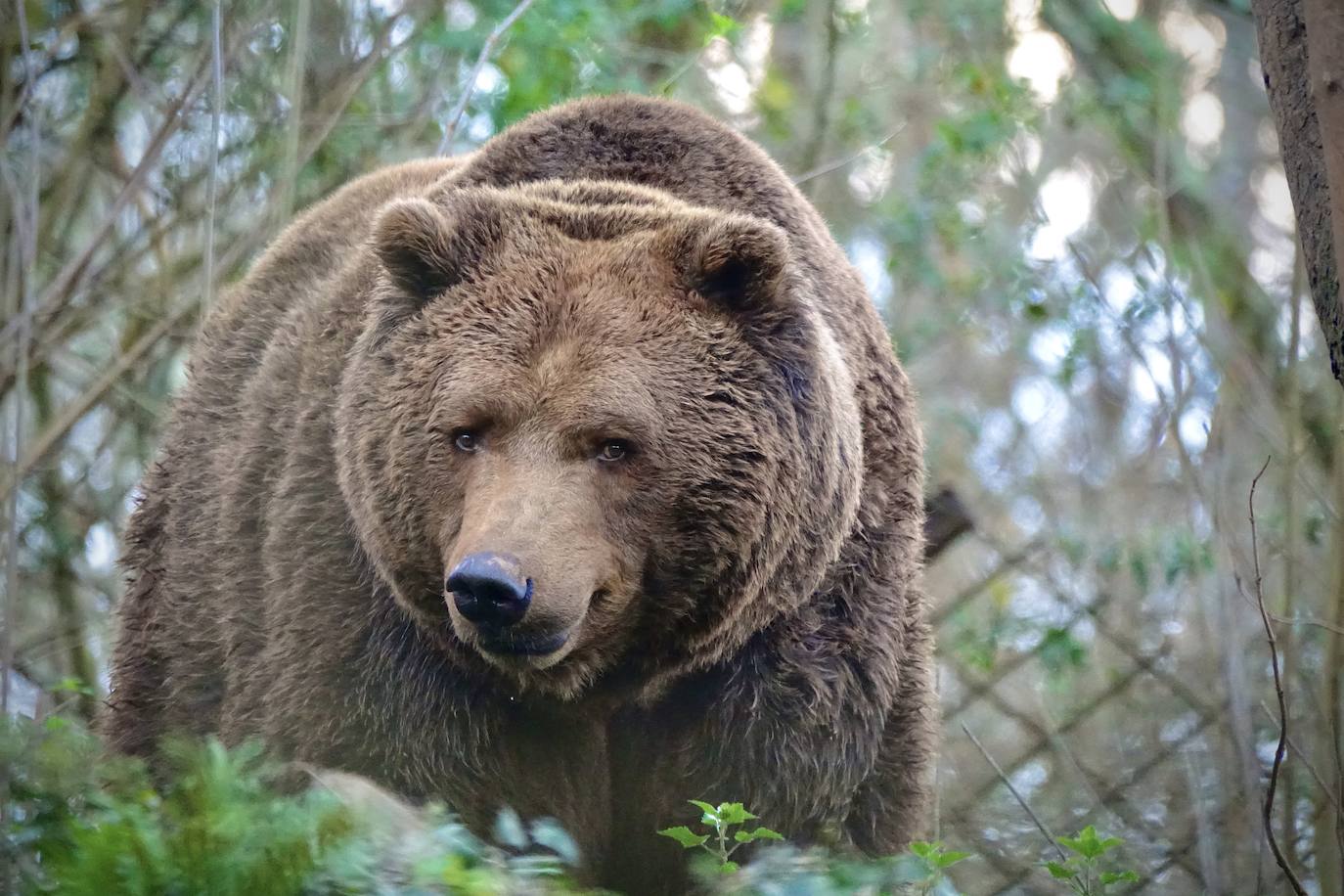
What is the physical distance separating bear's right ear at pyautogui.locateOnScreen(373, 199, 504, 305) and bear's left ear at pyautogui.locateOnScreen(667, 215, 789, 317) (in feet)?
1.78

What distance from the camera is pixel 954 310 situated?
31.3ft

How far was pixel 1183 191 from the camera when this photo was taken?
27.7 ft

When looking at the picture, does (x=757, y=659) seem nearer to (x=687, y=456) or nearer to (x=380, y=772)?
(x=687, y=456)

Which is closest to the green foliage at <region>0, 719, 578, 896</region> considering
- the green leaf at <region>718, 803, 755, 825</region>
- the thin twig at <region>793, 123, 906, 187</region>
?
the green leaf at <region>718, 803, 755, 825</region>

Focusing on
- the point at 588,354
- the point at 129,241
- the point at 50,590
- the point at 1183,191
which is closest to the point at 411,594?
the point at 588,354

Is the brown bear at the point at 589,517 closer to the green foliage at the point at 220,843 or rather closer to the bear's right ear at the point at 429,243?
the bear's right ear at the point at 429,243

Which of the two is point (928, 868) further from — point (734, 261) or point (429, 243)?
point (429, 243)

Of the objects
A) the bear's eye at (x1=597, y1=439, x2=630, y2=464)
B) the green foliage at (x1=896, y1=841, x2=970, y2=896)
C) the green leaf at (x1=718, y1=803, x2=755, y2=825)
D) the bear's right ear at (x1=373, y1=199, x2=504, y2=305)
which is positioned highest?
the bear's right ear at (x1=373, y1=199, x2=504, y2=305)

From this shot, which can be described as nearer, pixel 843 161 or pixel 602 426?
pixel 602 426

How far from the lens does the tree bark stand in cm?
312

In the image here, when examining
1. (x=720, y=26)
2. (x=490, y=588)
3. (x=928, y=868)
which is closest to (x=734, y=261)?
(x=490, y=588)

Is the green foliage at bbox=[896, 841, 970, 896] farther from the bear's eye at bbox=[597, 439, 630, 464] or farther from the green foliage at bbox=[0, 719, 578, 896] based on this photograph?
the bear's eye at bbox=[597, 439, 630, 464]

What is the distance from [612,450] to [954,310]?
6215 mm

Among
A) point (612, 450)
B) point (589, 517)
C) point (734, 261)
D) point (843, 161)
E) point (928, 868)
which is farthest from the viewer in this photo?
point (843, 161)
